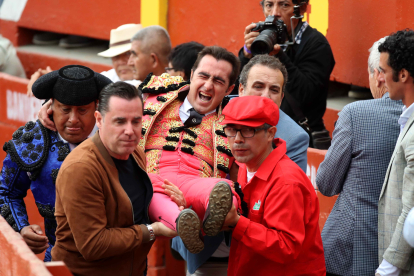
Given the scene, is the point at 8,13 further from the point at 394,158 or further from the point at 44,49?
the point at 394,158

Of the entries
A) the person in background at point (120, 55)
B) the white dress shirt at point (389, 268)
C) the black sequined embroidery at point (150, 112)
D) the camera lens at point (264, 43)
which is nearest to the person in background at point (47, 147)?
the black sequined embroidery at point (150, 112)

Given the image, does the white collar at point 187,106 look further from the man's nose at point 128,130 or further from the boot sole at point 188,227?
the boot sole at point 188,227

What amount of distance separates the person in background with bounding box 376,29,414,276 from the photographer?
1484 millimetres

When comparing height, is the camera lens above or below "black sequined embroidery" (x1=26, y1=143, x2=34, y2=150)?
above

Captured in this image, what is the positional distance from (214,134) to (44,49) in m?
6.67

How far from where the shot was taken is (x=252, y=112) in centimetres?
277

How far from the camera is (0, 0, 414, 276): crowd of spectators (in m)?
2.66

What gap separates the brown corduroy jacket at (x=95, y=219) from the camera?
2586 mm

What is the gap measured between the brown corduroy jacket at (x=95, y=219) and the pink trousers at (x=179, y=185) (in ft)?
0.45

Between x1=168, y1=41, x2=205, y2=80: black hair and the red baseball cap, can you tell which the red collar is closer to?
the red baseball cap

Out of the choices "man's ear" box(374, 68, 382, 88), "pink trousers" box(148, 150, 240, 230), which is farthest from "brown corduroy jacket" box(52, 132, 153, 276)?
"man's ear" box(374, 68, 382, 88)

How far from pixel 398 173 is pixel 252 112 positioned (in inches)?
31.5

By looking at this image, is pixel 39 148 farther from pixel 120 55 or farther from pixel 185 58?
pixel 120 55

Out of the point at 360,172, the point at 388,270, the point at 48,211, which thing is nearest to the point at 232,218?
the point at 388,270
